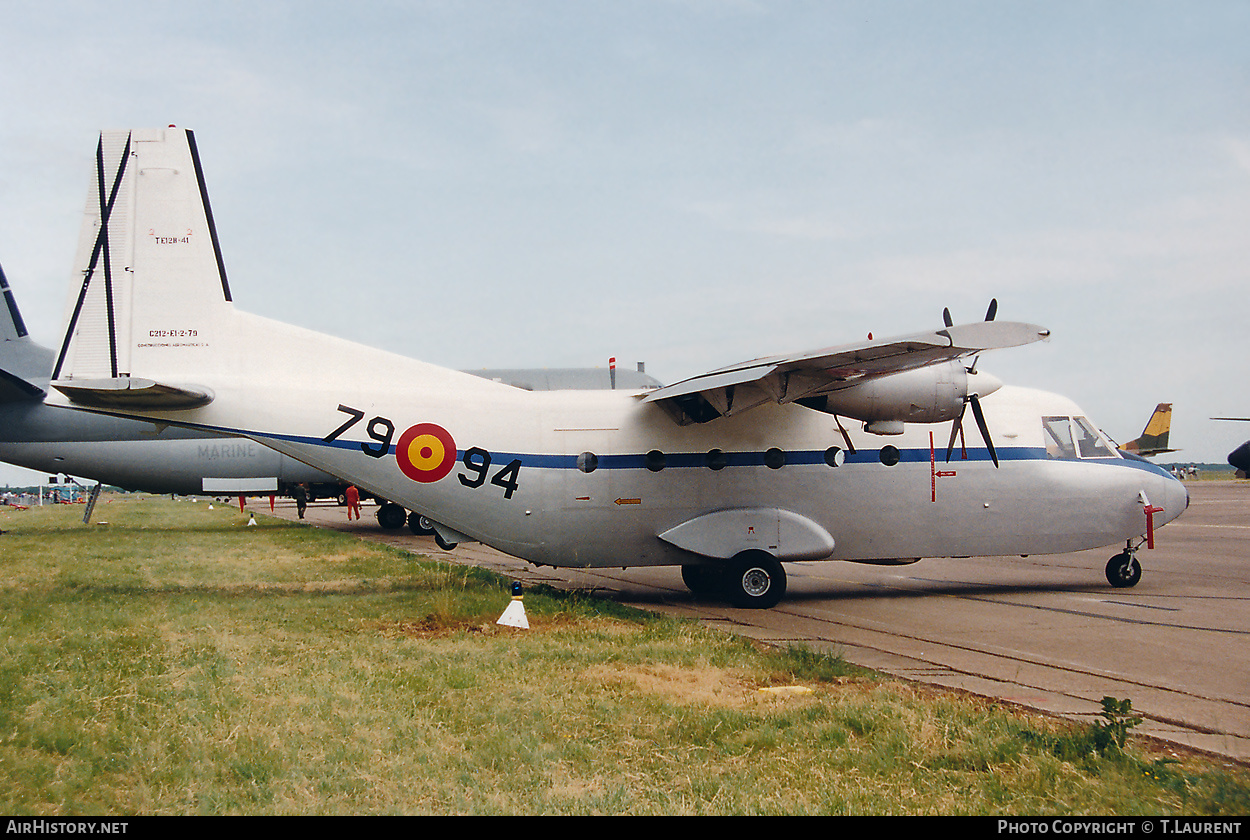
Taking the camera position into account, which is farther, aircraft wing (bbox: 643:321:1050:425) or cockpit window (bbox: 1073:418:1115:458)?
cockpit window (bbox: 1073:418:1115:458)

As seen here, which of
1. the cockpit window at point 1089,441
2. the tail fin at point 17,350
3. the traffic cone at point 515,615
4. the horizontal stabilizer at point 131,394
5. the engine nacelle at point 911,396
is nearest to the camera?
the traffic cone at point 515,615

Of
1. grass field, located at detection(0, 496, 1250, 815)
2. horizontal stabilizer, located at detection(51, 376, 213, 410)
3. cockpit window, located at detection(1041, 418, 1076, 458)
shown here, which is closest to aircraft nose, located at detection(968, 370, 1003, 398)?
cockpit window, located at detection(1041, 418, 1076, 458)

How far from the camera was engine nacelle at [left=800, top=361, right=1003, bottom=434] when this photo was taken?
38.9 ft

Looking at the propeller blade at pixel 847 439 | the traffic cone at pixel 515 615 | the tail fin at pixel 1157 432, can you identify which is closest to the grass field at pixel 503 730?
the traffic cone at pixel 515 615

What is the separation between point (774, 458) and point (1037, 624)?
4268 millimetres

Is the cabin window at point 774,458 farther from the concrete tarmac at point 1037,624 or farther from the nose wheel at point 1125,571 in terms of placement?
the nose wheel at point 1125,571

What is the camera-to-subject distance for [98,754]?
17.8ft

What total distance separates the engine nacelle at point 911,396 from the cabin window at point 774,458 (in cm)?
128

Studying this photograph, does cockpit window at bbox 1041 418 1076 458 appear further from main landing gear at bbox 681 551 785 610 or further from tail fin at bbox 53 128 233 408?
tail fin at bbox 53 128 233 408

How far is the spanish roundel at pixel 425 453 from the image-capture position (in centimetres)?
1218

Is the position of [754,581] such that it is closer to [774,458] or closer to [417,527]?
[774,458]

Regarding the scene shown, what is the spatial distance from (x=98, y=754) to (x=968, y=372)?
36.0 ft

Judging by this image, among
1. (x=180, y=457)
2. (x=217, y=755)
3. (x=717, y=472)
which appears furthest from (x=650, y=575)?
(x=180, y=457)

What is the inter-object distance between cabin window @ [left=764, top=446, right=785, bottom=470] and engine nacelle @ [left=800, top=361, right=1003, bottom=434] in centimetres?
128
